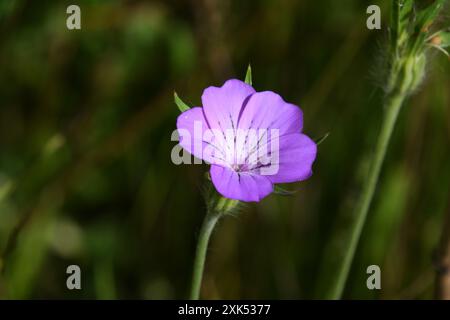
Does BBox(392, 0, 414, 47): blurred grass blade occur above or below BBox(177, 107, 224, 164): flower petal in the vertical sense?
above

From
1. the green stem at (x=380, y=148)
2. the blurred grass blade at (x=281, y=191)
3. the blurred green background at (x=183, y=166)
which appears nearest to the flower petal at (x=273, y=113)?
the blurred grass blade at (x=281, y=191)

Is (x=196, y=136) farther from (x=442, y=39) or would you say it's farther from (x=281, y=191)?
(x=442, y=39)

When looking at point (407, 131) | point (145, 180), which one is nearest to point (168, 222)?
point (145, 180)

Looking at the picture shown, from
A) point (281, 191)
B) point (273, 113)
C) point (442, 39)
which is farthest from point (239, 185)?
point (442, 39)

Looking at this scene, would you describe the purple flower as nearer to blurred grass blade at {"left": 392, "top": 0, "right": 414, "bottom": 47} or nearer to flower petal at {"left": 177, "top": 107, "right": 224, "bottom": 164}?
flower petal at {"left": 177, "top": 107, "right": 224, "bottom": 164}

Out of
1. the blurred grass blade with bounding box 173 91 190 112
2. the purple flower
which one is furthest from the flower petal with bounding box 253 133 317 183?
the blurred grass blade with bounding box 173 91 190 112

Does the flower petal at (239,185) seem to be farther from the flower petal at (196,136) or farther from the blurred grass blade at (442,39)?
the blurred grass blade at (442,39)

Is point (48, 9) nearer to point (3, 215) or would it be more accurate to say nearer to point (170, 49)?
point (170, 49)
